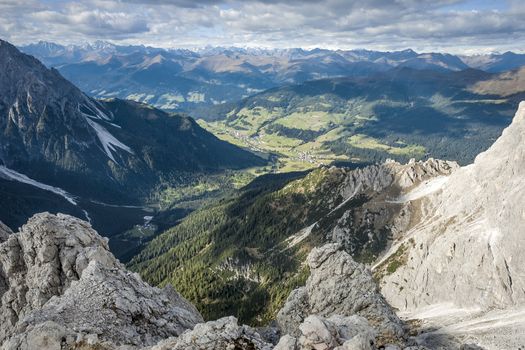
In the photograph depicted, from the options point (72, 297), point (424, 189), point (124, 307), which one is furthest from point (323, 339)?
point (424, 189)

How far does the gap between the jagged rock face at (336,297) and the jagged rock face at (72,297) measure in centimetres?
1349

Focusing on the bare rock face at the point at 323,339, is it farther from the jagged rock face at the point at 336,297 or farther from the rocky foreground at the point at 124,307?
the jagged rock face at the point at 336,297

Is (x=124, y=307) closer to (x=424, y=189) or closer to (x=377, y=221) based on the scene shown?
Result: (x=377, y=221)

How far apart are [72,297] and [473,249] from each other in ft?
334

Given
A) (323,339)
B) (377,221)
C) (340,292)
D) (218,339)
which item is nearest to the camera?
(323,339)

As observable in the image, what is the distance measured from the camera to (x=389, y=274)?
144 m

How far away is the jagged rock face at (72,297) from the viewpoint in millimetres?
37156

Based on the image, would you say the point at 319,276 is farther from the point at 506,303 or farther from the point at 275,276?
the point at 275,276

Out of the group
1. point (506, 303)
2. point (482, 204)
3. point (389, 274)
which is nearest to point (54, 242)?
point (506, 303)

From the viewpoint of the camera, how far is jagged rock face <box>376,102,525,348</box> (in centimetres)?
10175

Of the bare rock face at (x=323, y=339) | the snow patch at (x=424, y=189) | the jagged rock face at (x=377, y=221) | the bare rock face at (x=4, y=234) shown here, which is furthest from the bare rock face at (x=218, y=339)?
the snow patch at (x=424, y=189)

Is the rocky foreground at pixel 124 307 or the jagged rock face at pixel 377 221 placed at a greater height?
the rocky foreground at pixel 124 307

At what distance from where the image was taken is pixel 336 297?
59750 mm

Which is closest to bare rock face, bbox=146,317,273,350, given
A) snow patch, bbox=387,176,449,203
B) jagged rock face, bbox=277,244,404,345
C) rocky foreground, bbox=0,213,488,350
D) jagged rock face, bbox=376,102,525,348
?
rocky foreground, bbox=0,213,488,350
